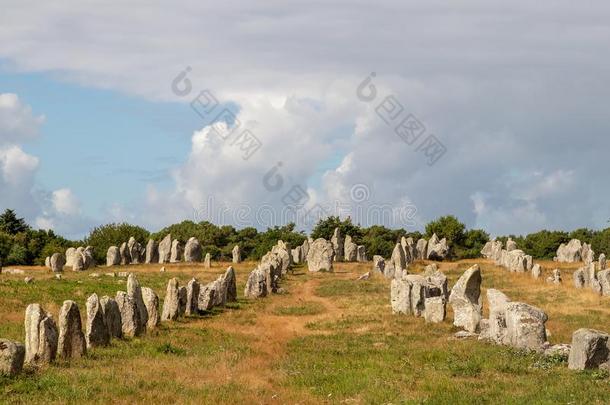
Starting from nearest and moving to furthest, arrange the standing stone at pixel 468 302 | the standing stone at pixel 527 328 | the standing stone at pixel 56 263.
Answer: the standing stone at pixel 527 328 < the standing stone at pixel 468 302 < the standing stone at pixel 56 263

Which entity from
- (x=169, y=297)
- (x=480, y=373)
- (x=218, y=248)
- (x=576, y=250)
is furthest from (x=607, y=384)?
(x=218, y=248)

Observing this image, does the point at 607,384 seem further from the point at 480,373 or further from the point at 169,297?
the point at 169,297

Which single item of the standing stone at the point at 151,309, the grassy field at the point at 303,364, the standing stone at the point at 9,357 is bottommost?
the grassy field at the point at 303,364

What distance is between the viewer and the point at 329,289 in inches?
2169

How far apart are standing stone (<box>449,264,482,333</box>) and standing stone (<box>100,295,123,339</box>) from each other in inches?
526

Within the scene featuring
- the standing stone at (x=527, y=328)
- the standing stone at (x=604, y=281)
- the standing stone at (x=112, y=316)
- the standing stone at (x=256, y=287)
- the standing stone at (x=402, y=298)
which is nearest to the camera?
the standing stone at (x=527, y=328)

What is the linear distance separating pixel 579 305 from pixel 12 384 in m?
33.4

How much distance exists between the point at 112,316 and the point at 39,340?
513cm

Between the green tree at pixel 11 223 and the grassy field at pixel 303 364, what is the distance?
66437 mm

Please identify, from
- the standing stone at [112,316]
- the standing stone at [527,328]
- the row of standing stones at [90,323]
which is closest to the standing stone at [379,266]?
the row of standing stones at [90,323]

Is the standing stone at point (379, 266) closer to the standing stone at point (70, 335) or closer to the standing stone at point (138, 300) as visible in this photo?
the standing stone at point (138, 300)

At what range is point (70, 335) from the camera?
82.3 ft

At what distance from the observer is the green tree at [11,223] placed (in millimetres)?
106188

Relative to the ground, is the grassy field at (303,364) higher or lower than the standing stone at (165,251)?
lower
